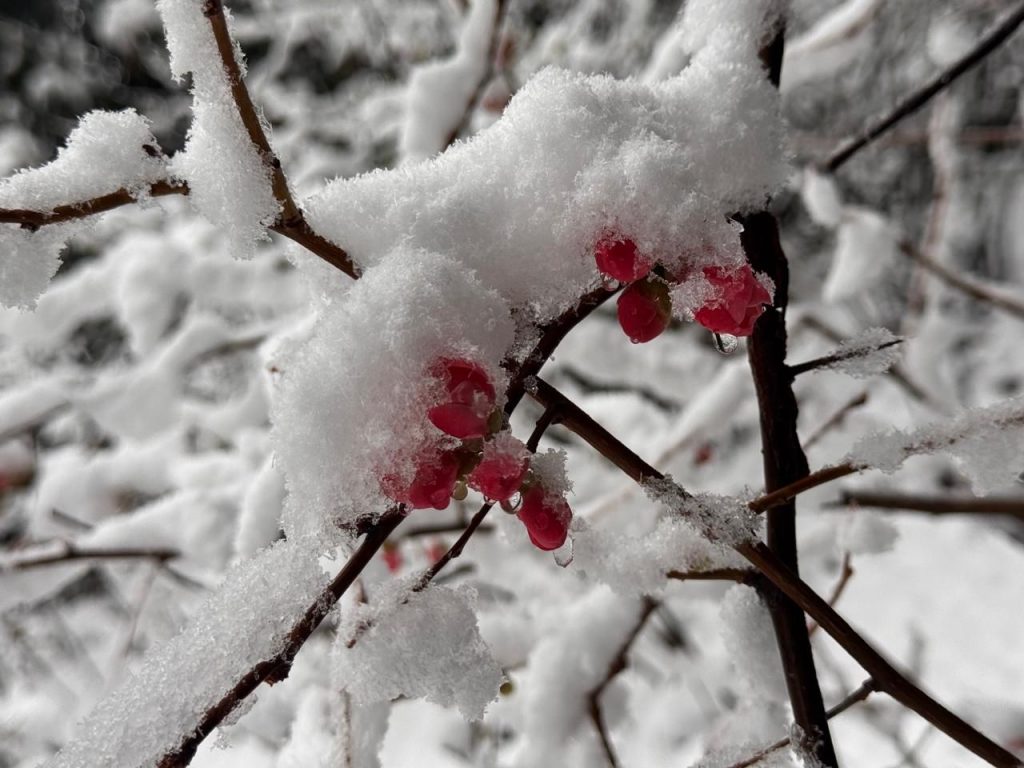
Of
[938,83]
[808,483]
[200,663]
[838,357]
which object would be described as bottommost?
[200,663]

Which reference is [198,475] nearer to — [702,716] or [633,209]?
[633,209]

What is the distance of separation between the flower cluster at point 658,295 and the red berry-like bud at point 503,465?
0.11 m

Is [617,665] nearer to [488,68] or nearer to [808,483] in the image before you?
[808,483]

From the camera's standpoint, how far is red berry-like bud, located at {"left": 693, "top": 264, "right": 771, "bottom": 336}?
43cm

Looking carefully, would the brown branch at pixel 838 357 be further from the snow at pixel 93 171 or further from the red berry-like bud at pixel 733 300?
the snow at pixel 93 171

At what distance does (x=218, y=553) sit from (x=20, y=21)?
447 centimetres

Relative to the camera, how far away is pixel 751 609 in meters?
0.65

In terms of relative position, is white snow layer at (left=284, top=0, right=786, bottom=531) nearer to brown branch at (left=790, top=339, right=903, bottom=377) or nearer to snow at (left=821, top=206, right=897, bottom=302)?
brown branch at (left=790, top=339, right=903, bottom=377)

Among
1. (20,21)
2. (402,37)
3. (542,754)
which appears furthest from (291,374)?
(20,21)

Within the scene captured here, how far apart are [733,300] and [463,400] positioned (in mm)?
180

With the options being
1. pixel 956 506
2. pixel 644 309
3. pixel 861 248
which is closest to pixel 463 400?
pixel 644 309

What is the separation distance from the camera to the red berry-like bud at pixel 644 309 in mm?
457

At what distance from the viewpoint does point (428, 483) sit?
1.30ft

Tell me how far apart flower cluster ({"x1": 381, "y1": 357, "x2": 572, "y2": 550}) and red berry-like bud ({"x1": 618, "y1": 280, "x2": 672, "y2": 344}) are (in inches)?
4.5
